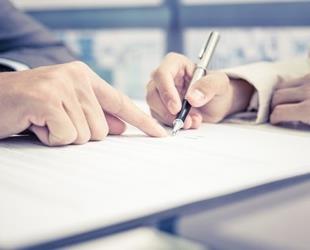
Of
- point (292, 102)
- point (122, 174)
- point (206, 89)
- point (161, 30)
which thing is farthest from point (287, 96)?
point (161, 30)

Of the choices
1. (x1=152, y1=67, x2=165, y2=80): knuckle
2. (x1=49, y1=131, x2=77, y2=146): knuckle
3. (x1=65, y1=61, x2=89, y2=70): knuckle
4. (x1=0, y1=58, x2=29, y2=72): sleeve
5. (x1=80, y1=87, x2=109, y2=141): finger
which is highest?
(x1=0, y1=58, x2=29, y2=72): sleeve

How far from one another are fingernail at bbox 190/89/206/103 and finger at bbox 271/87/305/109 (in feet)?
0.42

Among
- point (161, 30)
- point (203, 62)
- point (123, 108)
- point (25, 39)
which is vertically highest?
point (161, 30)

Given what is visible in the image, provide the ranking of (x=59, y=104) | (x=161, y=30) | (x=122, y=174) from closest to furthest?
(x=122, y=174), (x=59, y=104), (x=161, y=30)

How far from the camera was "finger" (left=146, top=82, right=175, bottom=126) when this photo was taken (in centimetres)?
75

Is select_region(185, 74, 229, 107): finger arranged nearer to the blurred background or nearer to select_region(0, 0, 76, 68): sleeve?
select_region(0, 0, 76, 68): sleeve

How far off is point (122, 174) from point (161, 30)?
136 centimetres

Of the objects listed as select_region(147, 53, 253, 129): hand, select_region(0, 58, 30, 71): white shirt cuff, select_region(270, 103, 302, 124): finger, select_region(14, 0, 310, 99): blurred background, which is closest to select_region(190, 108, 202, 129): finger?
select_region(147, 53, 253, 129): hand

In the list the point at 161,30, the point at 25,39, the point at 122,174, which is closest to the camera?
the point at 122,174

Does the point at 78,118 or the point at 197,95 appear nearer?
the point at 78,118

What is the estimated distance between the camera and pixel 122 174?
0.44m

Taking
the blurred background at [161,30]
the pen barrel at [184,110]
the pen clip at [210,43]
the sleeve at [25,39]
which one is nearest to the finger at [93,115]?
the pen barrel at [184,110]

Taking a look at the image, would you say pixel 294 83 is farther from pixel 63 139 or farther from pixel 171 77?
pixel 63 139

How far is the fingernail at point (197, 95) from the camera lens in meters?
0.71
